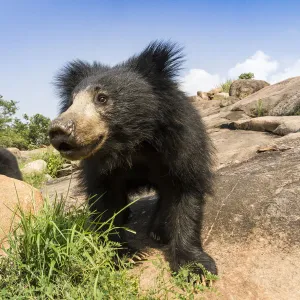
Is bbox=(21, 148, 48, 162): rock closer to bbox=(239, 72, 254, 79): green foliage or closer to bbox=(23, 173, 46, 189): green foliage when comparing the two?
bbox=(23, 173, 46, 189): green foliage

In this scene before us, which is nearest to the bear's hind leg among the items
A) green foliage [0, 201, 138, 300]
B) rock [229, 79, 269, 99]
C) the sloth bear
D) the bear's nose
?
the sloth bear

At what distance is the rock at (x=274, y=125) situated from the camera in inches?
251

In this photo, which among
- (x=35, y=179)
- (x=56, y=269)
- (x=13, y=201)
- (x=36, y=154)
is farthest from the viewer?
(x=36, y=154)

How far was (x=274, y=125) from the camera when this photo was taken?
7.05m

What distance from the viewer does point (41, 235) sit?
2.17 metres

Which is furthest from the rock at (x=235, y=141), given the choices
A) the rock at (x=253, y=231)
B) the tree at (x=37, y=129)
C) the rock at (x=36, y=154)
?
the tree at (x=37, y=129)

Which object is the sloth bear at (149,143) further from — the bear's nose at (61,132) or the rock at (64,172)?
the rock at (64,172)

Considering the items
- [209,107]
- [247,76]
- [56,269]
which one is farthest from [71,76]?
[247,76]

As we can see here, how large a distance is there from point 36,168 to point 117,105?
7.49m

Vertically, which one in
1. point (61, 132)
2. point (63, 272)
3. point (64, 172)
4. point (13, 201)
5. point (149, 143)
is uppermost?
point (61, 132)

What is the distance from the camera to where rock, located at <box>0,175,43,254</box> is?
2.51 meters

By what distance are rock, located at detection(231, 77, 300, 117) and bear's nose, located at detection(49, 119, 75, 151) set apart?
7079 millimetres

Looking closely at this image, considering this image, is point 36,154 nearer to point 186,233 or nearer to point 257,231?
point 186,233

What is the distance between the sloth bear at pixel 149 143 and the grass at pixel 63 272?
0.36 m
